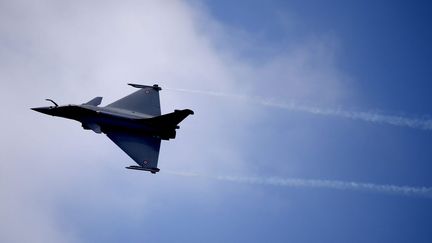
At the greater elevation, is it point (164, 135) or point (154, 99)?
point (154, 99)

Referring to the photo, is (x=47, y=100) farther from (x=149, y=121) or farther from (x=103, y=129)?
(x=149, y=121)

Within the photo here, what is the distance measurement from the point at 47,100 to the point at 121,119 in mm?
7531

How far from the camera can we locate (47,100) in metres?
62.4

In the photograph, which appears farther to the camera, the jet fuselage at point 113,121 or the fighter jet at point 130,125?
the jet fuselage at point 113,121

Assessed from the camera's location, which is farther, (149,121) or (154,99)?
(154,99)

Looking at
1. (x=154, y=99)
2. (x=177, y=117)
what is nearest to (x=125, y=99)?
(x=154, y=99)

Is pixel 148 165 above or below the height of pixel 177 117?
below

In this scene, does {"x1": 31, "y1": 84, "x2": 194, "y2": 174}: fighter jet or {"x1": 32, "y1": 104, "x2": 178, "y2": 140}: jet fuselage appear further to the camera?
{"x1": 32, "y1": 104, "x2": 178, "y2": 140}: jet fuselage

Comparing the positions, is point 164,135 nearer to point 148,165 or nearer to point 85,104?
point 148,165

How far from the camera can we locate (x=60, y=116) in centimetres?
6400

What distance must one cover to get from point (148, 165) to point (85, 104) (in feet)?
30.6

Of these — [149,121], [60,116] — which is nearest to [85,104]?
[60,116]

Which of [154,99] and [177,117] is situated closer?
[177,117]

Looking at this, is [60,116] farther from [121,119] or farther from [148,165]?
[148,165]
